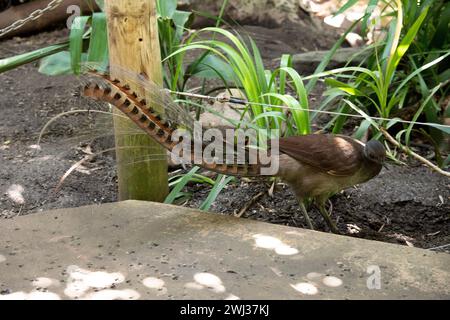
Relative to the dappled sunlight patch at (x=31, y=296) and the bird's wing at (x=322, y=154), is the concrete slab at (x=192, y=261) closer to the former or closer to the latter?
the dappled sunlight patch at (x=31, y=296)

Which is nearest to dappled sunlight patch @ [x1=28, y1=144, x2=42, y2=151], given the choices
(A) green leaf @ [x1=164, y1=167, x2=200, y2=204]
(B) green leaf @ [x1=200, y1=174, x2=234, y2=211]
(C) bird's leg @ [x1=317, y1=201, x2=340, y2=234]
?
(A) green leaf @ [x1=164, y1=167, x2=200, y2=204]

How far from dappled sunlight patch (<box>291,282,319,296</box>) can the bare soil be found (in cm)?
149

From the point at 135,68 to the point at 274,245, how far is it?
4.47ft

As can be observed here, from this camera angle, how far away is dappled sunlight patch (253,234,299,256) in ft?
11.3

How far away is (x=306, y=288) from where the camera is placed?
10.1 ft

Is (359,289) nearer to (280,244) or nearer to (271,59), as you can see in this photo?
(280,244)

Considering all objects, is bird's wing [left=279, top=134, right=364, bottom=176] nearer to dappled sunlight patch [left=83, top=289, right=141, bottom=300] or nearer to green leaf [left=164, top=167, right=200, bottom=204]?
green leaf [left=164, top=167, right=200, bottom=204]

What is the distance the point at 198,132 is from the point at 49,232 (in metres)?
0.97

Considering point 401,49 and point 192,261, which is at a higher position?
point 401,49

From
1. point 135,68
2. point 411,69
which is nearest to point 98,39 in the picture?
point 135,68

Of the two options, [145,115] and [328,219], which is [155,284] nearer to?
[145,115]

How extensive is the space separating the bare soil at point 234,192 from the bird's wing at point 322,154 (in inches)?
20.8

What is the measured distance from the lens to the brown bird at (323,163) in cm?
422
